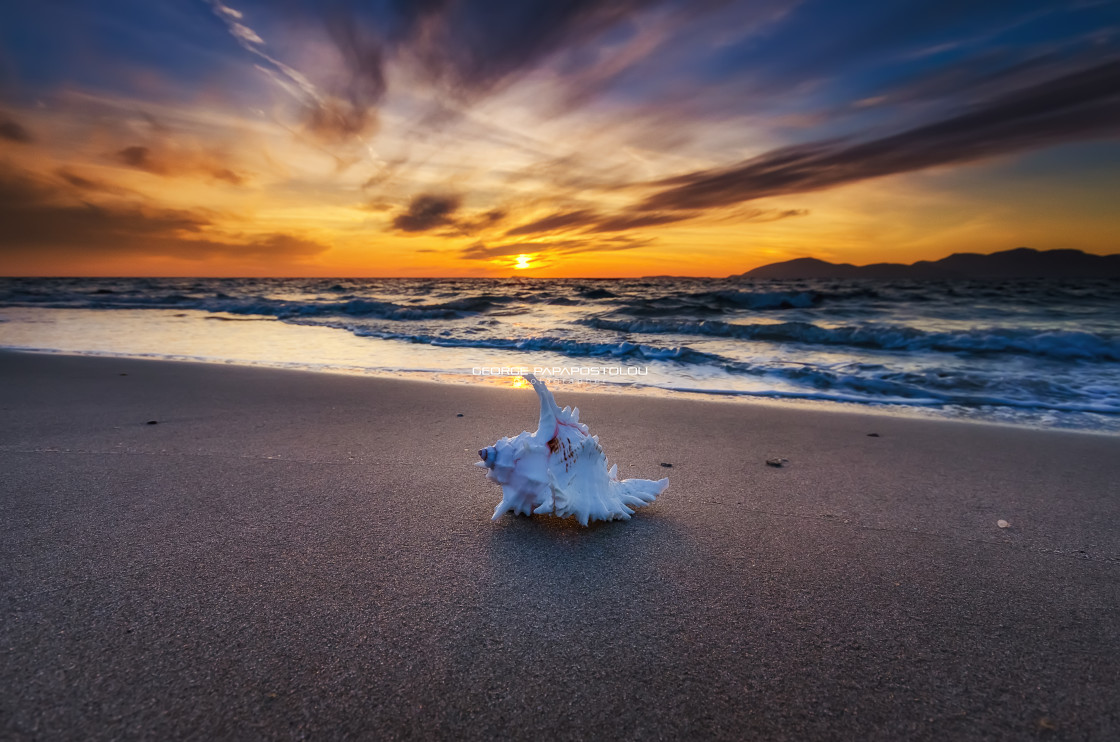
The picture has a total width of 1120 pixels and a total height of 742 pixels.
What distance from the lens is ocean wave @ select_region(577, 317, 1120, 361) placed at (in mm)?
9828

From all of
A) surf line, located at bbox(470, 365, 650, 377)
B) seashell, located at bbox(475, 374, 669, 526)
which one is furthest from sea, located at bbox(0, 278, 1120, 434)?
seashell, located at bbox(475, 374, 669, 526)

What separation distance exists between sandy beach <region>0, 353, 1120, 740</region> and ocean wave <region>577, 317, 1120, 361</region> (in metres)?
8.60

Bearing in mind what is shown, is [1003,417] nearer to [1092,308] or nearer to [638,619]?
[638,619]

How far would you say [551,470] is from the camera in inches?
78.8

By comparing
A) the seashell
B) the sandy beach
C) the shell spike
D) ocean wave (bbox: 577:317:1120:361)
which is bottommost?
ocean wave (bbox: 577:317:1120:361)

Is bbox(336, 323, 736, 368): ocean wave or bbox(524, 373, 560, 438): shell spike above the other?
bbox(524, 373, 560, 438): shell spike

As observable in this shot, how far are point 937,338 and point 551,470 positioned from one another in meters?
12.1

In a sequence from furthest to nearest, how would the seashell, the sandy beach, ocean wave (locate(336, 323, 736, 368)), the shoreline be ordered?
ocean wave (locate(336, 323, 736, 368))
the shoreline
the seashell
the sandy beach

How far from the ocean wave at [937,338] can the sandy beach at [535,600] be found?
28.2 ft

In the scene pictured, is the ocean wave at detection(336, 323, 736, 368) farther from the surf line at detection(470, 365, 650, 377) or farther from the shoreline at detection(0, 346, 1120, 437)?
the shoreline at detection(0, 346, 1120, 437)

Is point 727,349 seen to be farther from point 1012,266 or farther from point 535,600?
point 1012,266

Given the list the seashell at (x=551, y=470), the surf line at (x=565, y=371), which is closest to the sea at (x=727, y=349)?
the surf line at (x=565, y=371)

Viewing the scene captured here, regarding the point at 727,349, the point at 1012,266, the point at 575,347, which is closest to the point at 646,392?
the point at 575,347

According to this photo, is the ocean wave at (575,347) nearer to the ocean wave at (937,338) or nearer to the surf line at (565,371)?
the surf line at (565,371)
